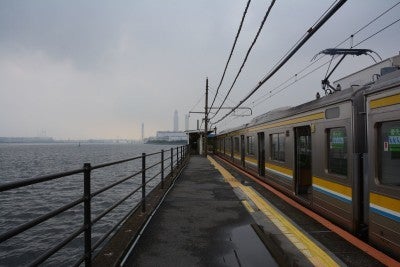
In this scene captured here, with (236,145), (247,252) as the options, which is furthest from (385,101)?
(236,145)

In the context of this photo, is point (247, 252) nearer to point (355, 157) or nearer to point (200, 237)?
point (200, 237)

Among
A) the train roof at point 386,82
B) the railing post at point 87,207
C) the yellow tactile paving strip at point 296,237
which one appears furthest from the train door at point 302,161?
the railing post at point 87,207

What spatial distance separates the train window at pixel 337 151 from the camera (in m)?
6.76

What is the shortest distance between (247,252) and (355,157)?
250 centimetres

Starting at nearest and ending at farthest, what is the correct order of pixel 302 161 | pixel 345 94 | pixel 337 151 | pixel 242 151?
pixel 345 94
pixel 337 151
pixel 302 161
pixel 242 151

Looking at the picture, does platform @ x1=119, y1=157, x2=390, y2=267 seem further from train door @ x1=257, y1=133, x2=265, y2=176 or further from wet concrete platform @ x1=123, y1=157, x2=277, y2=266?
train door @ x1=257, y1=133, x2=265, y2=176

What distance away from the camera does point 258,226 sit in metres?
6.64

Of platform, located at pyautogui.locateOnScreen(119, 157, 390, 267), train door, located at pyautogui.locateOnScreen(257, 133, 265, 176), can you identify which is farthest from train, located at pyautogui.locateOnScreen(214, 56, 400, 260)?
train door, located at pyautogui.locateOnScreen(257, 133, 265, 176)

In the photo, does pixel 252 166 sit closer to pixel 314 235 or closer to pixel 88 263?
pixel 314 235

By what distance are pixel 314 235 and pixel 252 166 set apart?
35.7 feet

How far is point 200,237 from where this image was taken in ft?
19.8

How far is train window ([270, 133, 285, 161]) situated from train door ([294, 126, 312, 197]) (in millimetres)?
1083

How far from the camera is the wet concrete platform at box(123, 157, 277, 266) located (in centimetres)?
493

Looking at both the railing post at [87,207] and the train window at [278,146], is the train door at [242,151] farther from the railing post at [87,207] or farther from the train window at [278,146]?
the railing post at [87,207]
